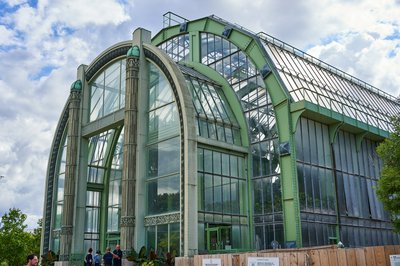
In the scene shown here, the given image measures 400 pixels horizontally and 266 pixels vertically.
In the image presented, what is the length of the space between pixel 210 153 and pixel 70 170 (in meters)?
12.4

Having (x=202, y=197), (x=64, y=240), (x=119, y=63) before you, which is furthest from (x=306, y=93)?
(x=64, y=240)

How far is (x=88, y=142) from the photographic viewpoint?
37250mm

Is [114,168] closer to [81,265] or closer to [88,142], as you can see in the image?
[88,142]

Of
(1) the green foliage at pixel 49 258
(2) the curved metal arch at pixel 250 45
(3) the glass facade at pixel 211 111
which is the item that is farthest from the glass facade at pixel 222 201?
(1) the green foliage at pixel 49 258

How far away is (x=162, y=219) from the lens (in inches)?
1071

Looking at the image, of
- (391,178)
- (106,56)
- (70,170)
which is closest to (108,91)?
(106,56)

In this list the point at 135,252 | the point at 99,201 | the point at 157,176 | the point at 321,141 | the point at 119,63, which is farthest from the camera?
the point at 99,201

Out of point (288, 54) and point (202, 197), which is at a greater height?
point (288, 54)

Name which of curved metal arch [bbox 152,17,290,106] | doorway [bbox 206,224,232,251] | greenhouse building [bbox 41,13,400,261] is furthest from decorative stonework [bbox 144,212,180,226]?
curved metal arch [bbox 152,17,290,106]

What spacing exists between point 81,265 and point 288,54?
23.1m

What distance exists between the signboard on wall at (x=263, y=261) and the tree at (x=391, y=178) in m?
11.9

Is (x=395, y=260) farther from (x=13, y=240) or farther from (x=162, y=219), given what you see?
(x=13, y=240)

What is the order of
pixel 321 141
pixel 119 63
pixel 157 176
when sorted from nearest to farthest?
pixel 157 176 → pixel 321 141 → pixel 119 63

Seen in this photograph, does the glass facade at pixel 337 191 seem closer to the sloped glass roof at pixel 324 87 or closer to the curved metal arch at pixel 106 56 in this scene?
the sloped glass roof at pixel 324 87
